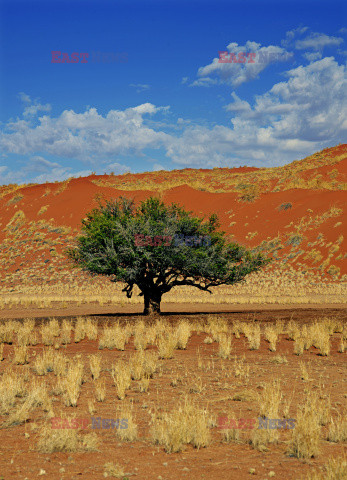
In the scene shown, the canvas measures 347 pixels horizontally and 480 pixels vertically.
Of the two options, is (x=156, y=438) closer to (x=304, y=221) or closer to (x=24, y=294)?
(x=24, y=294)

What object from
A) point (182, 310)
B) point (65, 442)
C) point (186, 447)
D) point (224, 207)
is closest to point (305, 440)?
point (186, 447)

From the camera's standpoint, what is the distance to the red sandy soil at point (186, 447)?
6.66m

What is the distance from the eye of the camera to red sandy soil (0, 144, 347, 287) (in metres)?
64.2

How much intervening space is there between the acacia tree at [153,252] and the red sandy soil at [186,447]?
964cm

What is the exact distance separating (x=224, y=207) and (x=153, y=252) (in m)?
55.4

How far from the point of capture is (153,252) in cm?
2547

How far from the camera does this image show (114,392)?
11.1 m

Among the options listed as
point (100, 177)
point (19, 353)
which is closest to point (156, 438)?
point (19, 353)

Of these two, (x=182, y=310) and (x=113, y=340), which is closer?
(x=113, y=340)

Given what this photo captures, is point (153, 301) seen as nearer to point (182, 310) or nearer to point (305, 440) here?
point (182, 310)

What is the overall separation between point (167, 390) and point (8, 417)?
3.59 meters

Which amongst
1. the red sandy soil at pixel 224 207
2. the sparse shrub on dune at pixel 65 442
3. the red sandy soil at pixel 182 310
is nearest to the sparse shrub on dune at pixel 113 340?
the sparse shrub on dune at pixel 65 442

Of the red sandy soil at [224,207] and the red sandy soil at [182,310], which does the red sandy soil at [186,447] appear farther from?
the red sandy soil at [224,207]

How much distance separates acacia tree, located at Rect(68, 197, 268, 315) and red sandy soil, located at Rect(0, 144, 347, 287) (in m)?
30.3
